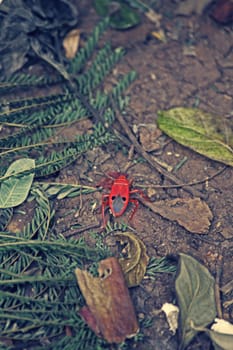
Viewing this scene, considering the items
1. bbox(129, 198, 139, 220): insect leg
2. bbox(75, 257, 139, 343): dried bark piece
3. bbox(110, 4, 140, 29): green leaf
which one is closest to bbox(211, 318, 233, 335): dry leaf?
bbox(75, 257, 139, 343): dried bark piece

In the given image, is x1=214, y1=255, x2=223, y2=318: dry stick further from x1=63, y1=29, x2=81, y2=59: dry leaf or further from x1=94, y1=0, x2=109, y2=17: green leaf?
x1=94, y1=0, x2=109, y2=17: green leaf

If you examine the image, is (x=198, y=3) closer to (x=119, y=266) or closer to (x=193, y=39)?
(x=193, y=39)

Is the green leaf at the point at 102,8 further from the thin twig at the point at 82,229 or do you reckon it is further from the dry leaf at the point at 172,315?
the dry leaf at the point at 172,315

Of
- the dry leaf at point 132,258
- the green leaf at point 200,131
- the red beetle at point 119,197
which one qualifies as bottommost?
the dry leaf at point 132,258

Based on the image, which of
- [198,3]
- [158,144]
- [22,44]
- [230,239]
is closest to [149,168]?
[158,144]

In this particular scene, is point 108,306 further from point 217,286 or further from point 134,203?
point 134,203

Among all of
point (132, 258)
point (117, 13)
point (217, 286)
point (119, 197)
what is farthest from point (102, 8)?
point (217, 286)

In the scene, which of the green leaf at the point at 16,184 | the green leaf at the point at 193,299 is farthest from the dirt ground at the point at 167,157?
the green leaf at the point at 16,184
